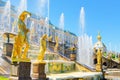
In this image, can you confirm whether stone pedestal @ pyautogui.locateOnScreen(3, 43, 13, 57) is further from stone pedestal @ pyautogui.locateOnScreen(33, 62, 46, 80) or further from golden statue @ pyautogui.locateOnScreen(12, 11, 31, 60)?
golden statue @ pyautogui.locateOnScreen(12, 11, 31, 60)

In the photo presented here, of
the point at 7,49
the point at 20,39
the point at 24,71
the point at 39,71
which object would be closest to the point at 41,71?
the point at 39,71

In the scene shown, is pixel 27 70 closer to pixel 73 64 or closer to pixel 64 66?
pixel 64 66

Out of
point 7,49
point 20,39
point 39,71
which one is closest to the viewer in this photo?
point 20,39

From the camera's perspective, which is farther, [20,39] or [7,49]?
[7,49]

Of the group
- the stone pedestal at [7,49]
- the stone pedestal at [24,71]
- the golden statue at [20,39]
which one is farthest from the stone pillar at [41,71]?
the stone pedestal at [7,49]

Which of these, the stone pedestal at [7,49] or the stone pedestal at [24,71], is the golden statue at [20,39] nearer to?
the stone pedestal at [24,71]

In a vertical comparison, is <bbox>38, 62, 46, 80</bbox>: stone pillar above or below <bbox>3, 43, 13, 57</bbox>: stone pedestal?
below

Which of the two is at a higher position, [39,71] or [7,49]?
[7,49]

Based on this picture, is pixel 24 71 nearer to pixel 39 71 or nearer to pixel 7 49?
pixel 39 71

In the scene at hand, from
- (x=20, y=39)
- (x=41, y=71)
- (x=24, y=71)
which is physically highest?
(x=20, y=39)

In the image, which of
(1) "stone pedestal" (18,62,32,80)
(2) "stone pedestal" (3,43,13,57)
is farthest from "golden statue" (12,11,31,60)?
(2) "stone pedestal" (3,43,13,57)

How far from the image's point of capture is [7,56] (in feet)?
56.9

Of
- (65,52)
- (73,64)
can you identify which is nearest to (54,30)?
(65,52)

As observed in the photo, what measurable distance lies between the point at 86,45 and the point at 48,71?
15.6 meters
